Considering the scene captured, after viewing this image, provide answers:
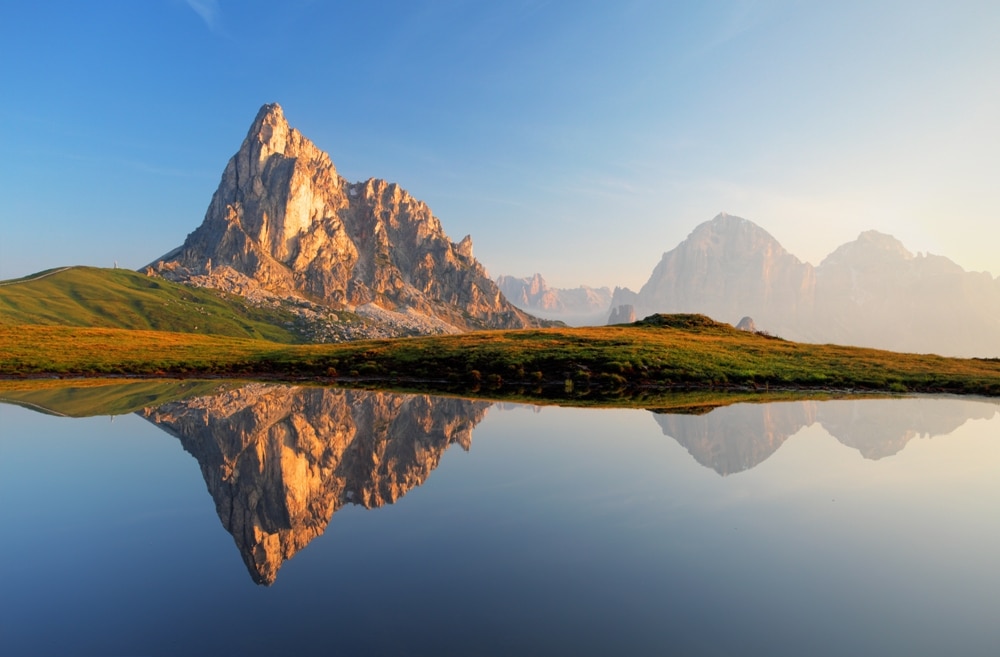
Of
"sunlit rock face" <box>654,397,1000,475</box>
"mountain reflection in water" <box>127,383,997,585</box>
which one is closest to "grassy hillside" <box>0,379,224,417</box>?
"mountain reflection in water" <box>127,383,997,585</box>

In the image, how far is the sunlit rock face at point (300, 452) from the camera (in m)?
15.2

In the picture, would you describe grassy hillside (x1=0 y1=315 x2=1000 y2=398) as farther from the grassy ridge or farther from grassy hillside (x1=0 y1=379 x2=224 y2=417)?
grassy hillside (x1=0 y1=379 x2=224 y2=417)

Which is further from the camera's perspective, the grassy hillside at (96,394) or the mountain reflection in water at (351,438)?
the grassy hillside at (96,394)

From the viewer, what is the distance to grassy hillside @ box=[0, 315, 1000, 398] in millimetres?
51250

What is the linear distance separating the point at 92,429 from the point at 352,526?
21735mm

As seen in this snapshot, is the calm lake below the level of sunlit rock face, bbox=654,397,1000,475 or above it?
below

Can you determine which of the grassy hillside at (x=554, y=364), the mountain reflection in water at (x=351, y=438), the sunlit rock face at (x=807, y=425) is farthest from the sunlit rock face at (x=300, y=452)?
the grassy hillside at (x=554, y=364)

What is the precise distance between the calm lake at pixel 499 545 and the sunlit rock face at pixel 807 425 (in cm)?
32

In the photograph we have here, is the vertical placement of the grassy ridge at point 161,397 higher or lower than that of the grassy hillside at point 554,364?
lower

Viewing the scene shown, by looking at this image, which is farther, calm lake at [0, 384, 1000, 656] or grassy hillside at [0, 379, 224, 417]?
grassy hillside at [0, 379, 224, 417]

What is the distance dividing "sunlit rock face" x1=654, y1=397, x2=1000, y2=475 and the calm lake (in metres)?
0.32

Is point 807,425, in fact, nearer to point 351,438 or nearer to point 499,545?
point 499,545

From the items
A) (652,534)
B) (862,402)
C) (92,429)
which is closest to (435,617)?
(652,534)

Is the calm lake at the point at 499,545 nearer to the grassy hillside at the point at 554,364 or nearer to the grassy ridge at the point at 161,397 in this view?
the grassy ridge at the point at 161,397
